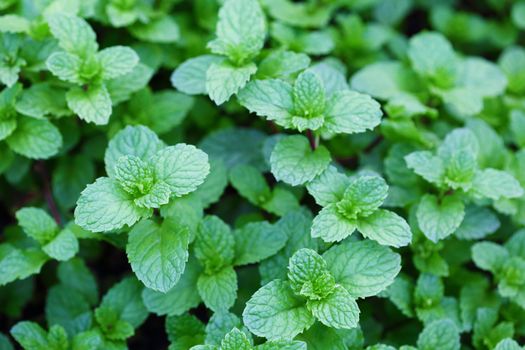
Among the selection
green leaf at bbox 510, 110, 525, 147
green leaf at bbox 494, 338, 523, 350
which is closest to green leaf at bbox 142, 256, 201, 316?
green leaf at bbox 494, 338, 523, 350

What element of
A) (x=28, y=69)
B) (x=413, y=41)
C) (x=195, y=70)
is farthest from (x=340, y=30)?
(x=28, y=69)

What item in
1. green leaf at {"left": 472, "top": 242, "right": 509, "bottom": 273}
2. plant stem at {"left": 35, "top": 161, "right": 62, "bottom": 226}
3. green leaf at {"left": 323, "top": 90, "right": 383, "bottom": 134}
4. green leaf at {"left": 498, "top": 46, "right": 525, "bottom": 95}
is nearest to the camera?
green leaf at {"left": 323, "top": 90, "right": 383, "bottom": 134}

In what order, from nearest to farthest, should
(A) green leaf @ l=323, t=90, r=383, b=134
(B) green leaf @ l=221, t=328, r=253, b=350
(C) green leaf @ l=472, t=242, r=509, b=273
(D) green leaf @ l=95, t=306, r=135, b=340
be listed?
(B) green leaf @ l=221, t=328, r=253, b=350
(A) green leaf @ l=323, t=90, r=383, b=134
(D) green leaf @ l=95, t=306, r=135, b=340
(C) green leaf @ l=472, t=242, r=509, b=273

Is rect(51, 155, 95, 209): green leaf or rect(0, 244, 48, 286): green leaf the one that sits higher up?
rect(0, 244, 48, 286): green leaf

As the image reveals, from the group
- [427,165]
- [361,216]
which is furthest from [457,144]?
[361,216]

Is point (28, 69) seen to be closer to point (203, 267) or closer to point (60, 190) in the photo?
point (60, 190)

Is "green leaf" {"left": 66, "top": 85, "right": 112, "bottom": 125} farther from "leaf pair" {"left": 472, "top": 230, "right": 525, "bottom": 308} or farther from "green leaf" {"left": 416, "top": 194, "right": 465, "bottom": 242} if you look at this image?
"leaf pair" {"left": 472, "top": 230, "right": 525, "bottom": 308}

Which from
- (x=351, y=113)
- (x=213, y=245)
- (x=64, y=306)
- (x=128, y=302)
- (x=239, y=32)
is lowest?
(x=64, y=306)

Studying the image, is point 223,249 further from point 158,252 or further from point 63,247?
point 63,247
